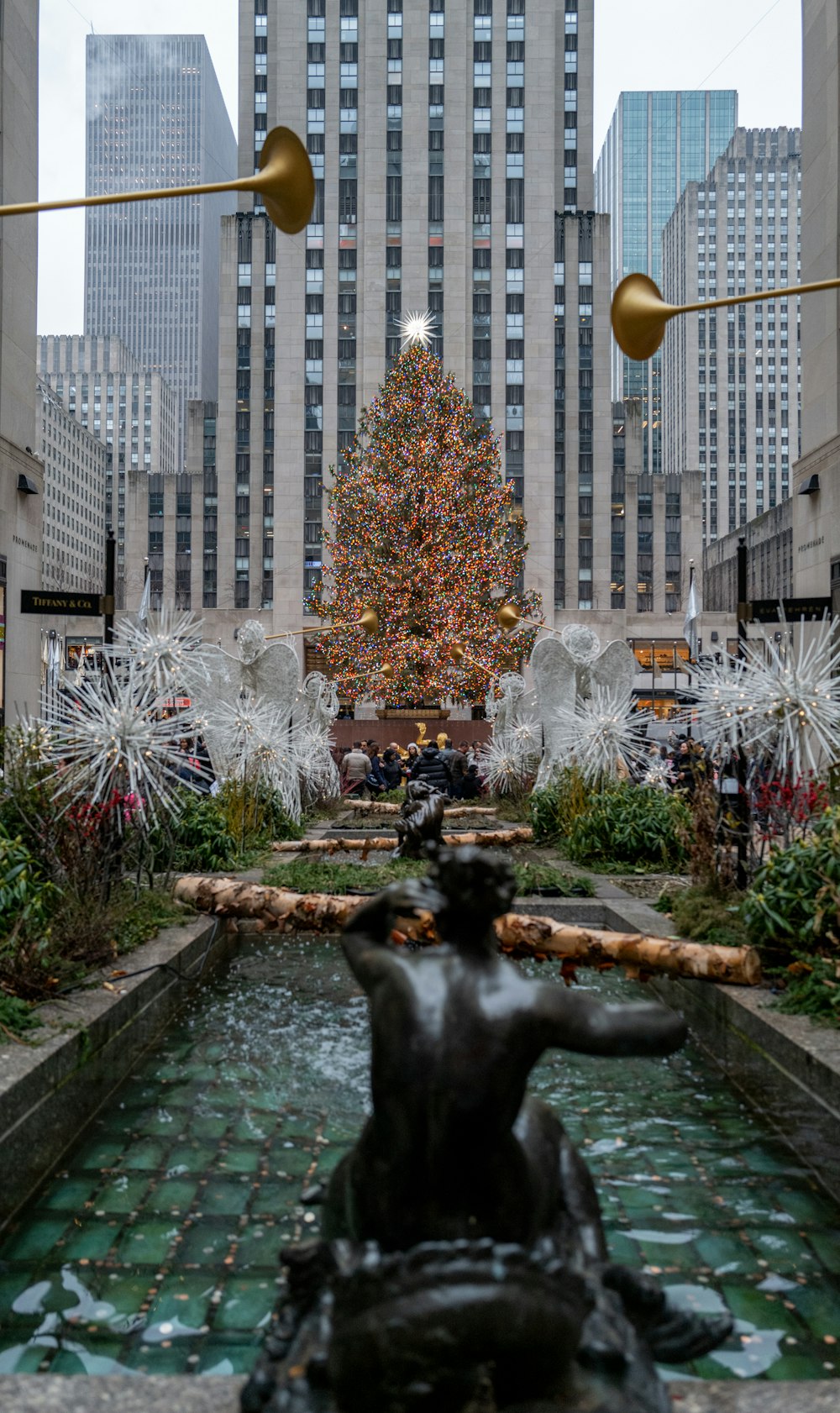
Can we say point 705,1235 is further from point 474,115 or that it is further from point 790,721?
point 474,115

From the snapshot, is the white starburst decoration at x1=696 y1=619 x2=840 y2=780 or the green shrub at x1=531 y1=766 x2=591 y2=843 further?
the green shrub at x1=531 y1=766 x2=591 y2=843

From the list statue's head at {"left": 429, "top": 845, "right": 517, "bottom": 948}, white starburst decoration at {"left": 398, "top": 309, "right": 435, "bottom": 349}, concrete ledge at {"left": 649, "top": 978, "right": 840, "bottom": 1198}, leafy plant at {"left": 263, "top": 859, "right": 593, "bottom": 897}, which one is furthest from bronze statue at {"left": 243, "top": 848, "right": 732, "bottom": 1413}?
white starburst decoration at {"left": 398, "top": 309, "right": 435, "bottom": 349}

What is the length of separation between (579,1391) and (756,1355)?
1.30 m

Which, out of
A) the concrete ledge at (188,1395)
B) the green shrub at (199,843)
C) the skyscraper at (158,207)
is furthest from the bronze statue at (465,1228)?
the skyscraper at (158,207)

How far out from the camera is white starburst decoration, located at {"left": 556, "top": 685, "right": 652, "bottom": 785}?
41.3 ft

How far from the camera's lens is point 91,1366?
274 cm

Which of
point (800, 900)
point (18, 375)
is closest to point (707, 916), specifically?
point (800, 900)

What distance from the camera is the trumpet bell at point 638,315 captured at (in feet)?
20.4

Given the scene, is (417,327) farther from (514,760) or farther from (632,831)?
(632,831)

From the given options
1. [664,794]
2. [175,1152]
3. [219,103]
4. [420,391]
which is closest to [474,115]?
[420,391]

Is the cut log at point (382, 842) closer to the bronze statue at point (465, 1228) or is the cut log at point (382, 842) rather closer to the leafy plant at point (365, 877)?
the leafy plant at point (365, 877)

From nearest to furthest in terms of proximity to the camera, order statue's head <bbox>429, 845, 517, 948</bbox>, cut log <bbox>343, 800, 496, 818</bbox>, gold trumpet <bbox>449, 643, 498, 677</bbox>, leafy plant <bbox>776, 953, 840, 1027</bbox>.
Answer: statue's head <bbox>429, 845, 517, 948</bbox> → leafy plant <bbox>776, 953, 840, 1027</bbox> → cut log <bbox>343, 800, 496, 818</bbox> → gold trumpet <bbox>449, 643, 498, 677</bbox>

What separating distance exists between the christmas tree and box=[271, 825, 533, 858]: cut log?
78.8 feet

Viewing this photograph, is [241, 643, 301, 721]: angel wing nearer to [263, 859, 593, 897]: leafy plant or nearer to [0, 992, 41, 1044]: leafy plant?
[263, 859, 593, 897]: leafy plant
